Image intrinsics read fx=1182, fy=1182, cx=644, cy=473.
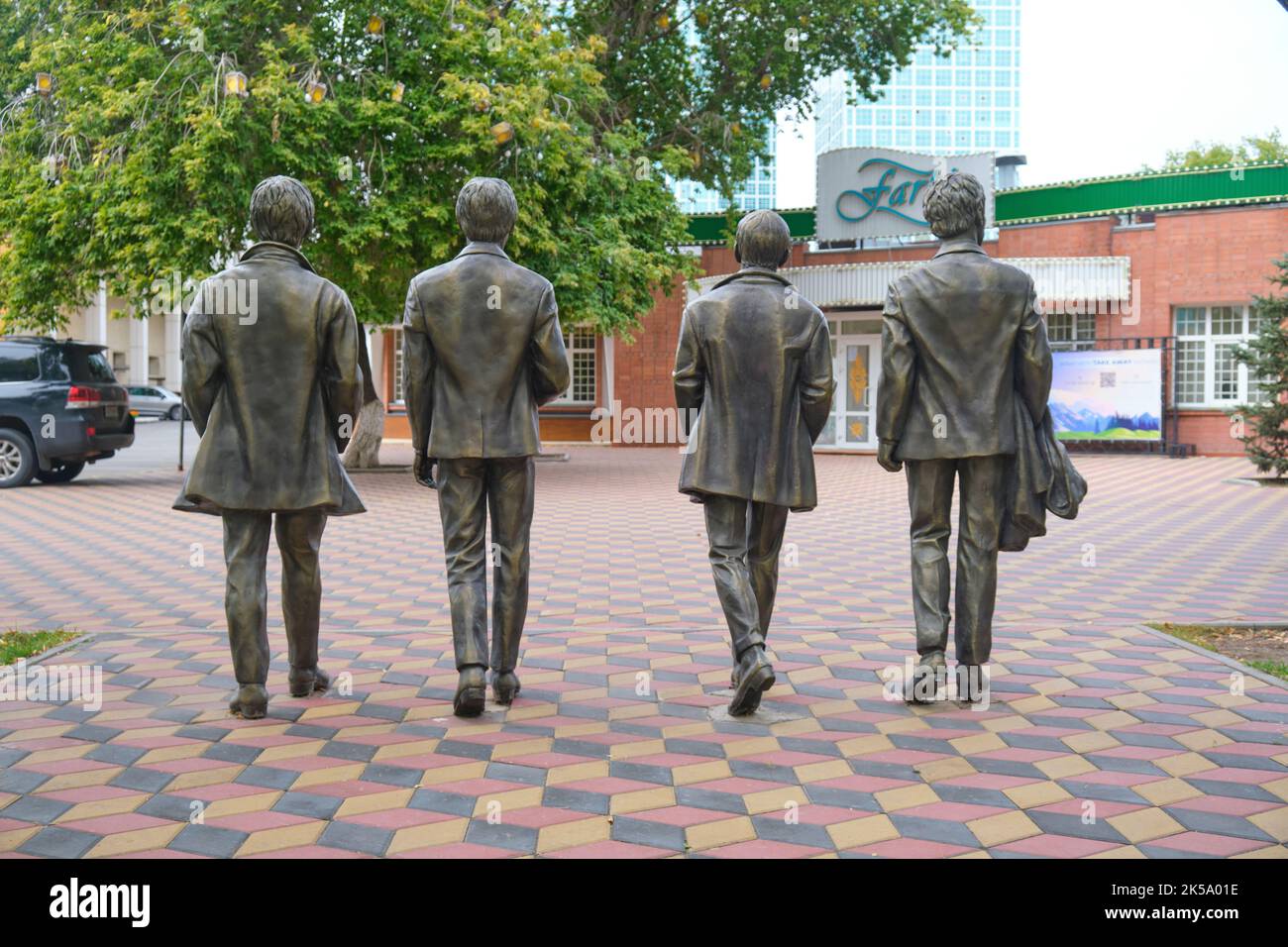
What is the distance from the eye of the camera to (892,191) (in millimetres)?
26094

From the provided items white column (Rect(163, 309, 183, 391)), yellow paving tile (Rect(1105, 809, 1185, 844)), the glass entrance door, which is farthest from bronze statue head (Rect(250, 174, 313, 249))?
white column (Rect(163, 309, 183, 391))

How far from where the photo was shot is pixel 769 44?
23578 mm

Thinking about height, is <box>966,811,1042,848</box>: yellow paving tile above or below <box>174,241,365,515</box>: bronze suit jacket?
A: below

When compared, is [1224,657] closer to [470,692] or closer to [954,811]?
[954,811]

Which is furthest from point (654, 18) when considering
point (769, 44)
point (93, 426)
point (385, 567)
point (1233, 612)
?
point (1233, 612)

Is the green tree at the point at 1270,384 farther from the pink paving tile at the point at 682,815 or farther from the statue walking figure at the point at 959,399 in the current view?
the pink paving tile at the point at 682,815

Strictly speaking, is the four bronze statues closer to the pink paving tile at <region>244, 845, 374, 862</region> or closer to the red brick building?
the pink paving tile at <region>244, 845, 374, 862</region>

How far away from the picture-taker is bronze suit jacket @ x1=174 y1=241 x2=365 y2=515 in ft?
15.2

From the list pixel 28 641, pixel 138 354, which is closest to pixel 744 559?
pixel 28 641

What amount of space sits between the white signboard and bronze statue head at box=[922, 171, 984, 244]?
21.4 metres

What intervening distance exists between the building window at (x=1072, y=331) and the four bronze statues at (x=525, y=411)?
21829 mm

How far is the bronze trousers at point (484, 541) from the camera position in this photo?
15.7 feet

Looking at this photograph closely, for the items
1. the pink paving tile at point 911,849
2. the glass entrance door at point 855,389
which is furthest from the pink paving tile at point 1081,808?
the glass entrance door at point 855,389

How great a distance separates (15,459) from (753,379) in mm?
14675
